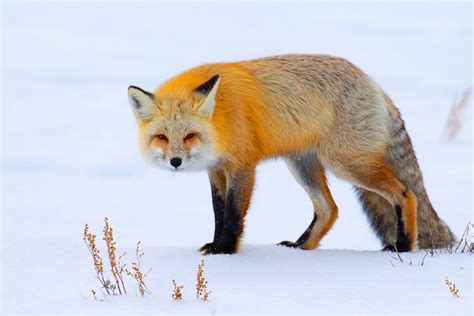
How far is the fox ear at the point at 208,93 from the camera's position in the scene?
5.54m

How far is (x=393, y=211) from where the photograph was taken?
20.7ft

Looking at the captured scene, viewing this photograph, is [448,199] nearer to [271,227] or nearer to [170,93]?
[271,227]

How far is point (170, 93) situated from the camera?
570 centimetres

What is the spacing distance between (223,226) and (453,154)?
7599 millimetres

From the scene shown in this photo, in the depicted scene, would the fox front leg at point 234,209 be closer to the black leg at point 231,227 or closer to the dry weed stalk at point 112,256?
the black leg at point 231,227

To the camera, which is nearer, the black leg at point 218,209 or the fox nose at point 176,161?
the fox nose at point 176,161

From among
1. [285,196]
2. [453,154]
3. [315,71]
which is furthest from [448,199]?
[315,71]

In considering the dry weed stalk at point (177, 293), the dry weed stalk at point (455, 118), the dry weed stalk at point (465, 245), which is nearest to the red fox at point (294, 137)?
the dry weed stalk at point (465, 245)

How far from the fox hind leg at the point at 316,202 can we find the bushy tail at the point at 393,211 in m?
0.33

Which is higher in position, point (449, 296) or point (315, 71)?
point (315, 71)

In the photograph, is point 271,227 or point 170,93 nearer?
point 170,93

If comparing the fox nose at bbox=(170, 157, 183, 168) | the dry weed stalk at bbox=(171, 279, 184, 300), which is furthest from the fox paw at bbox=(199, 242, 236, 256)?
the dry weed stalk at bbox=(171, 279, 184, 300)

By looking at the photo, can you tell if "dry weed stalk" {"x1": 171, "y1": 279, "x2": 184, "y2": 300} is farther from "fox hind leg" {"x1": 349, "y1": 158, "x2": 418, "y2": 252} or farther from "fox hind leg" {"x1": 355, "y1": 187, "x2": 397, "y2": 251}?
"fox hind leg" {"x1": 355, "y1": 187, "x2": 397, "y2": 251}

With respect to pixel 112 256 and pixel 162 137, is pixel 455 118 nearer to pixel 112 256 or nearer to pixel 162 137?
pixel 162 137
